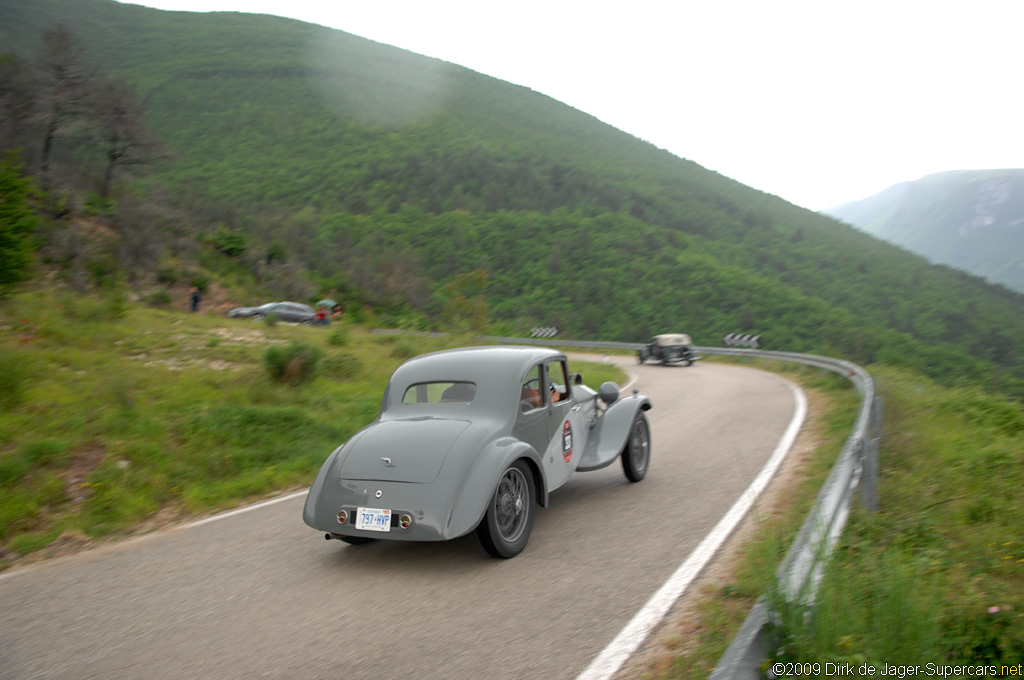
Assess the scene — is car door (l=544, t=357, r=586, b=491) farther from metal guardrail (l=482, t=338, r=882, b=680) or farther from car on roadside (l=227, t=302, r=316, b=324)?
car on roadside (l=227, t=302, r=316, b=324)

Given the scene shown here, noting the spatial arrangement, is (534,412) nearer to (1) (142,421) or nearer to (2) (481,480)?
(2) (481,480)

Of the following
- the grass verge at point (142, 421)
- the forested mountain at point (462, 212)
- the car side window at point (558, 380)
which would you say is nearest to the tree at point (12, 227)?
the grass verge at point (142, 421)

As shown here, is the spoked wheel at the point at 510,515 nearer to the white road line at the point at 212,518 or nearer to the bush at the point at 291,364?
the white road line at the point at 212,518

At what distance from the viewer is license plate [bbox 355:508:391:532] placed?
5.12 metres

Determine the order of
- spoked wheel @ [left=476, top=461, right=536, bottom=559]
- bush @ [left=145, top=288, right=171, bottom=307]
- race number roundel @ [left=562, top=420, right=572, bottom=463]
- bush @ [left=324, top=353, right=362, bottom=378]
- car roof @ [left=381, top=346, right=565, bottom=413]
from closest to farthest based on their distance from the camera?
1. spoked wheel @ [left=476, top=461, right=536, bottom=559]
2. car roof @ [left=381, top=346, right=565, bottom=413]
3. race number roundel @ [left=562, top=420, right=572, bottom=463]
4. bush @ [left=324, top=353, right=362, bottom=378]
5. bush @ [left=145, top=288, right=171, bottom=307]

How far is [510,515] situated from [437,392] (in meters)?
1.39

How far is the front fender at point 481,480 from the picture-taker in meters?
5.03

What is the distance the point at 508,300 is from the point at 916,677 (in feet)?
164

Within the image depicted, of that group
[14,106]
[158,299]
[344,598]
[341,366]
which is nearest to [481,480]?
[344,598]

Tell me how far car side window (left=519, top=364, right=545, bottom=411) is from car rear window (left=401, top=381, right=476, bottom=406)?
44cm

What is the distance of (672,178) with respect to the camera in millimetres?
77750

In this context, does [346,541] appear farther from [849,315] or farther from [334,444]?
[849,315]

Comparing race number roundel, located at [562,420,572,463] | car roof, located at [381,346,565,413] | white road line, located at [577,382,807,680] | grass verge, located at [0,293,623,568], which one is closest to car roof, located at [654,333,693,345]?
grass verge, located at [0,293,623,568]

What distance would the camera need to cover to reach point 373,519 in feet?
17.0
